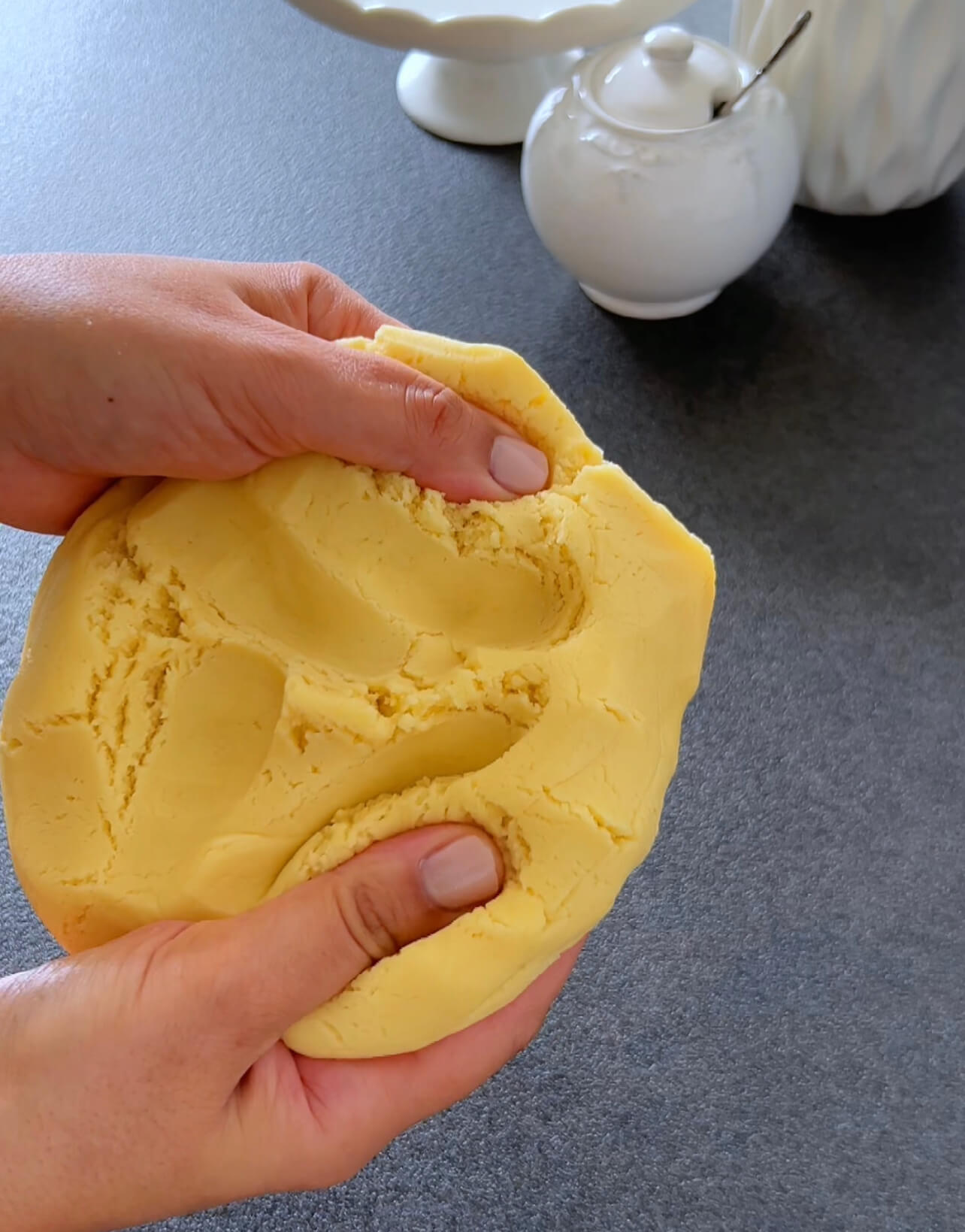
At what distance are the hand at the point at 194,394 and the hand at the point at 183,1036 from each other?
262 millimetres

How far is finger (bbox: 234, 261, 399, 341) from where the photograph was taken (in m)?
0.87

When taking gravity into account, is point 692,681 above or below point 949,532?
above

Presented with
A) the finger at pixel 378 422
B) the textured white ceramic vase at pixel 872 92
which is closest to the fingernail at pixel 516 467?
the finger at pixel 378 422

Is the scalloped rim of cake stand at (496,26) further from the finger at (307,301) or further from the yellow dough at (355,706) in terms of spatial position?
the yellow dough at (355,706)

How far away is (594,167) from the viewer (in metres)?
1.26

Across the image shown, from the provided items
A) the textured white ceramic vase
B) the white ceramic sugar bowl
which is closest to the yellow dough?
the white ceramic sugar bowl

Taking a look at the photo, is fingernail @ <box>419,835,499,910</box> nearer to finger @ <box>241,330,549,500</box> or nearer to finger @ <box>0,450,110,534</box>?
finger @ <box>241,330,549,500</box>

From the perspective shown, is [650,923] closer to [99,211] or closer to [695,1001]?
[695,1001]

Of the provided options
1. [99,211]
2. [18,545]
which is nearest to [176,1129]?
[18,545]

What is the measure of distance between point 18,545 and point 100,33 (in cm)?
108

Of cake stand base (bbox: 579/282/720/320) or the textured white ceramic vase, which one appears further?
cake stand base (bbox: 579/282/720/320)

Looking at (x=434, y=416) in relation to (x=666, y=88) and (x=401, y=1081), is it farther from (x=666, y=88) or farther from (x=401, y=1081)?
(x=666, y=88)

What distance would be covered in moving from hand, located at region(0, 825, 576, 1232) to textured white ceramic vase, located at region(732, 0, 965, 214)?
117 cm

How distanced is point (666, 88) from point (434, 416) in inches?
28.7
